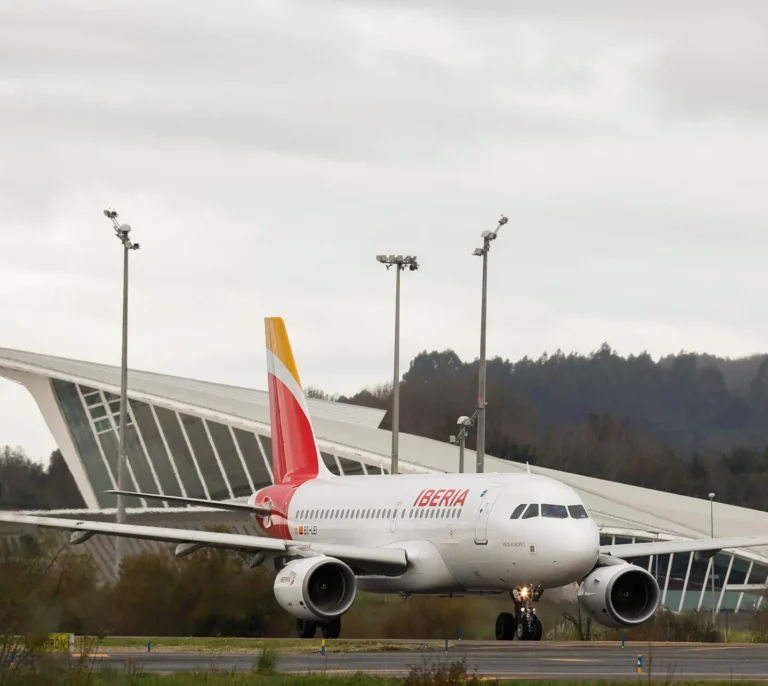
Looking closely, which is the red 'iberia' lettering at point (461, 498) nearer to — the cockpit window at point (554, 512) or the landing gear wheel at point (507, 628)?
the cockpit window at point (554, 512)

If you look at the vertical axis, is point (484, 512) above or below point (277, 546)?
above

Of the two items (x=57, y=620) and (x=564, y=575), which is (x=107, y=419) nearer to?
(x=564, y=575)

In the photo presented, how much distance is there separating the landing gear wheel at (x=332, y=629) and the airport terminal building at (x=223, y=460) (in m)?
31.6

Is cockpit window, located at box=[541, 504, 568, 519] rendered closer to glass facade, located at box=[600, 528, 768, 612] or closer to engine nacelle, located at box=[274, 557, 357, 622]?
engine nacelle, located at box=[274, 557, 357, 622]

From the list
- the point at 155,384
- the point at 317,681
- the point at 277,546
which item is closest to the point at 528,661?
the point at 317,681

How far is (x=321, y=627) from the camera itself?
1431 inches

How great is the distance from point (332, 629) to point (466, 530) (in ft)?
15.8

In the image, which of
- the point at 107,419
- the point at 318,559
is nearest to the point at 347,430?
the point at 107,419

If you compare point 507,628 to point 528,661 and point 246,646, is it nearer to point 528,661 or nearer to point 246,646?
point 246,646

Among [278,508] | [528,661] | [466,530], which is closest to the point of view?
[528,661]

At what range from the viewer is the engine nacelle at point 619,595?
32.4 m

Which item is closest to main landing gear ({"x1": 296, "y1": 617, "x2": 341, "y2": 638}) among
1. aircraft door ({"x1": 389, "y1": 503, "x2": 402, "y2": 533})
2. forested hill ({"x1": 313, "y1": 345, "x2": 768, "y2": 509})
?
aircraft door ({"x1": 389, "y1": 503, "x2": 402, "y2": 533})

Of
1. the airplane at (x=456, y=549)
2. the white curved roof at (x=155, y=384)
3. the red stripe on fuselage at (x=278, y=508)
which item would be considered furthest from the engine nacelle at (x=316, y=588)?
the white curved roof at (x=155, y=384)

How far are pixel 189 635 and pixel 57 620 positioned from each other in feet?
88.1
